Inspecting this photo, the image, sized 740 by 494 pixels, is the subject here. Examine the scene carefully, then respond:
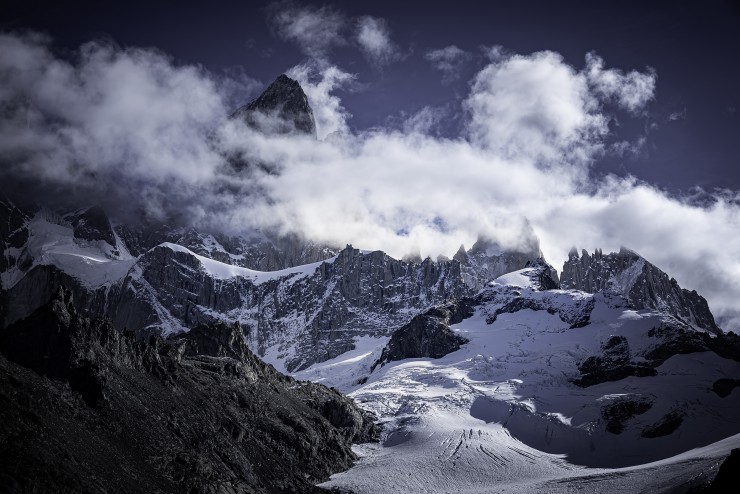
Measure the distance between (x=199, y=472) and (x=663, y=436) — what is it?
108 meters

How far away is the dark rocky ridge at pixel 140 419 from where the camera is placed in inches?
3219

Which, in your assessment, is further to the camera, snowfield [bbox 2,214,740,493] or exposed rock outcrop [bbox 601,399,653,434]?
exposed rock outcrop [bbox 601,399,653,434]

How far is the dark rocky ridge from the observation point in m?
81.8

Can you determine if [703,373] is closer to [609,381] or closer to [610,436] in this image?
[609,381]

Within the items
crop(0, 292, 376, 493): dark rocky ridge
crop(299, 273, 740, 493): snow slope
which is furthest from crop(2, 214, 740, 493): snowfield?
crop(0, 292, 376, 493): dark rocky ridge

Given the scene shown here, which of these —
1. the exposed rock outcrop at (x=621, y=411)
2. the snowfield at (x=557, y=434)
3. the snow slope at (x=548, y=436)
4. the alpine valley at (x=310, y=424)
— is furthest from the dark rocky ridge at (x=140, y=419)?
the exposed rock outcrop at (x=621, y=411)

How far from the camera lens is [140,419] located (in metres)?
102

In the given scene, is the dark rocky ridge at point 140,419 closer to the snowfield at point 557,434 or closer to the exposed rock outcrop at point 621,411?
the snowfield at point 557,434

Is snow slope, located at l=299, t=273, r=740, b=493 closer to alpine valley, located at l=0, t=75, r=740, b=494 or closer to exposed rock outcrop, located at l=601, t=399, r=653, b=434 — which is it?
alpine valley, located at l=0, t=75, r=740, b=494

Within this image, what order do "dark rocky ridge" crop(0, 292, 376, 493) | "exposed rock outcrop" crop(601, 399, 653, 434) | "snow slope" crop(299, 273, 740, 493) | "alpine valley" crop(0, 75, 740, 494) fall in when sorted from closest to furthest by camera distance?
"dark rocky ridge" crop(0, 292, 376, 493)
"alpine valley" crop(0, 75, 740, 494)
"snow slope" crop(299, 273, 740, 493)
"exposed rock outcrop" crop(601, 399, 653, 434)

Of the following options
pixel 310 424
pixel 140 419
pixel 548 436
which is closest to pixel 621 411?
pixel 548 436

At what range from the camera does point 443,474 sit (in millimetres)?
135250

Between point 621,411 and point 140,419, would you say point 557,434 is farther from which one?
point 140,419

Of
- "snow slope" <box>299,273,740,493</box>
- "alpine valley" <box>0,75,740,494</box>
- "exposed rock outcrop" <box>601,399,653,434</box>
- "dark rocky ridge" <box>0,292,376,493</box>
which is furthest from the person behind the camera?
"exposed rock outcrop" <box>601,399,653,434</box>
